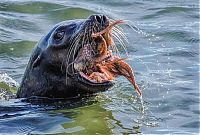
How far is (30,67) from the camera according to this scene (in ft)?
24.1

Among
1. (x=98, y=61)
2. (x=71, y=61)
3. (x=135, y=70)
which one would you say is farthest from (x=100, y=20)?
(x=135, y=70)

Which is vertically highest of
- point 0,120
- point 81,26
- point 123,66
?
point 81,26

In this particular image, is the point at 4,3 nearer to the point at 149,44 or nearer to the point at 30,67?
the point at 149,44

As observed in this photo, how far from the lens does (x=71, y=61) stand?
6793 millimetres

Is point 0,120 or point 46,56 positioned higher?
point 46,56

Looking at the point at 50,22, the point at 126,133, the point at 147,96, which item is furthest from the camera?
the point at 50,22

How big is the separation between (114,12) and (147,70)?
3592 millimetres

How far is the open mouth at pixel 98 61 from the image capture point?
257 inches

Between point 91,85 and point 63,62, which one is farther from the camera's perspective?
point 63,62

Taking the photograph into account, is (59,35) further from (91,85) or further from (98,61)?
(91,85)

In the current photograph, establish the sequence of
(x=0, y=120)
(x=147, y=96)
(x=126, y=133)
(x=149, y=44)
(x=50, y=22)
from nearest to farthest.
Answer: (x=126, y=133) < (x=0, y=120) < (x=147, y=96) < (x=149, y=44) < (x=50, y=22)

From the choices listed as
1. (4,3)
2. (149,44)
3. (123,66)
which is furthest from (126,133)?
(4,3)

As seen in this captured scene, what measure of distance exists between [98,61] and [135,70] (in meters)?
2.34

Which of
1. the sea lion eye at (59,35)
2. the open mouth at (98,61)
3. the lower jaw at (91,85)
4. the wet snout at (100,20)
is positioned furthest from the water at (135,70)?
the wet snout at (100,20)
